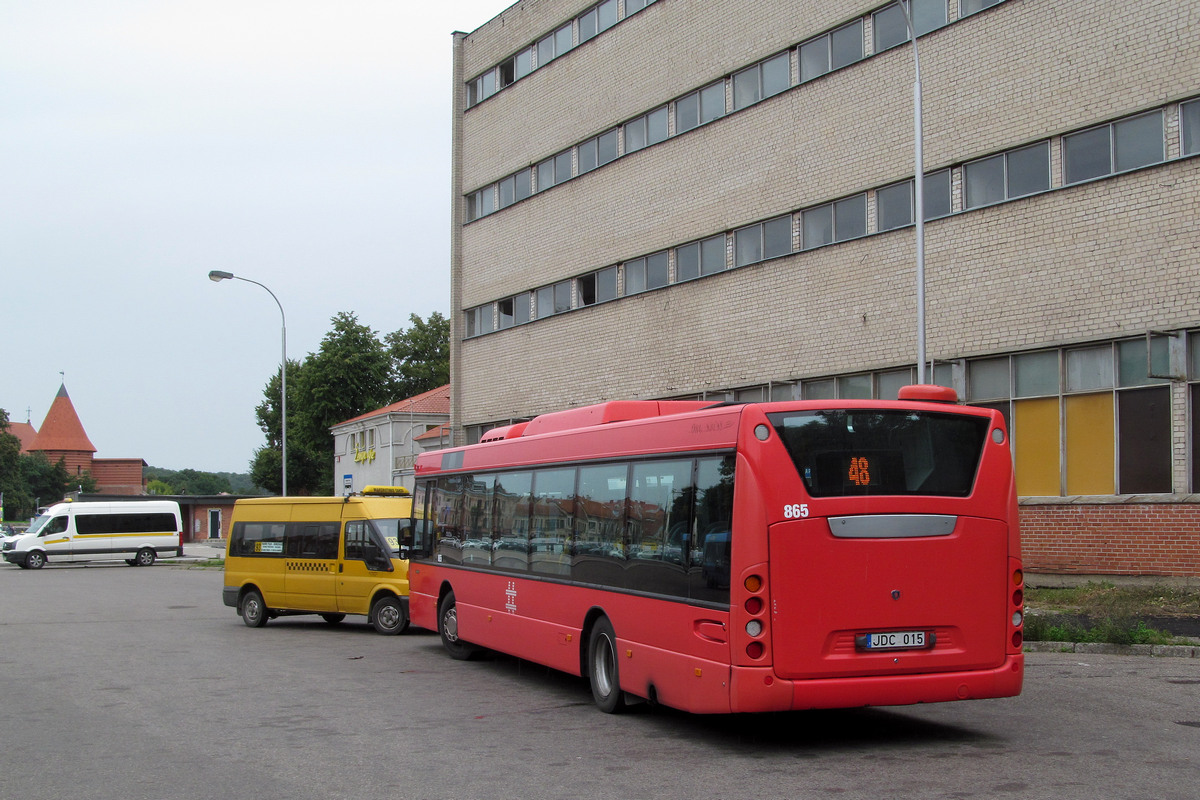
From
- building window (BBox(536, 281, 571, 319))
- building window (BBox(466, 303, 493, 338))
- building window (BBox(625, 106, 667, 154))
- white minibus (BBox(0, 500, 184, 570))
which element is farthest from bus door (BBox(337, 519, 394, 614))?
white minibus (BBox(0, 500, 184, 570))

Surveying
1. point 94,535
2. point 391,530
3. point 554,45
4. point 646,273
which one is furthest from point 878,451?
point 94,535

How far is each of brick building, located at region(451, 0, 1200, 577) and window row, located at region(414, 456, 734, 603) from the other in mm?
12209

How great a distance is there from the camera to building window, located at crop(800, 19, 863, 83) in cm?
2566

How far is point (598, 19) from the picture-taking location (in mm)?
34844

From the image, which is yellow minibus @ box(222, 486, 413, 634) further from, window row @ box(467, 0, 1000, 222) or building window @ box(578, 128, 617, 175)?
building window @ box(578, 128, 617, 175)

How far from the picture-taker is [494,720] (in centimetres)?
977

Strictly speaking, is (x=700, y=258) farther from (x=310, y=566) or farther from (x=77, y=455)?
(x=77, y=455)

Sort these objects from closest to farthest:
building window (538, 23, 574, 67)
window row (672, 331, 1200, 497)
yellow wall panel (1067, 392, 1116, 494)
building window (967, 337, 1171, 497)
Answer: window row (672, 331, 1200, 497)
building window (967, 337, 1171, 497)
yellow wall panel (1067, 392, 1116, 494)
building window (538, 23, 574, 67)

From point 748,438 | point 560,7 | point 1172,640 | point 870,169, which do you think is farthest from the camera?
point 560,7

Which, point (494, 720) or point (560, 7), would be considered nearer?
point (494, 720)

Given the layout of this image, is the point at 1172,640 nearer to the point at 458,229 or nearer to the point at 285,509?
the point at 285,509

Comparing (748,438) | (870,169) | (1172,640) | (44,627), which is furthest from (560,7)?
(748,438)

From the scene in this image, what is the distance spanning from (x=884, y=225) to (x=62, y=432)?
134 m

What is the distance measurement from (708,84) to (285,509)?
16594 millimetres
